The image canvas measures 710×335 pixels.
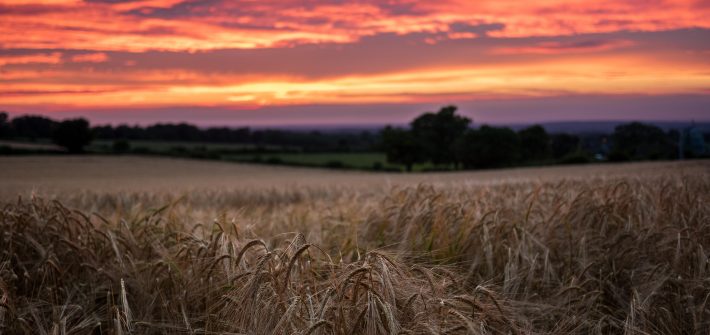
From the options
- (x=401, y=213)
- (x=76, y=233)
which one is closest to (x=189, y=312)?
(x=76, y=233)

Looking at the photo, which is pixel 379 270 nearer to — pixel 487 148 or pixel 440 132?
pixel 487 148

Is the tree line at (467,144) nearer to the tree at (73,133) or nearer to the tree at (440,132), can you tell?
the tree at (440,132)

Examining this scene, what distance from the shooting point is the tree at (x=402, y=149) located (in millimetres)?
51625

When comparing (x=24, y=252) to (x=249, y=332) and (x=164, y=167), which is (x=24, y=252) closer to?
(x=249, y=332)

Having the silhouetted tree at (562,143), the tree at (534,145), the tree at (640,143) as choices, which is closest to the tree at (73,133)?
the tree at (640,143)

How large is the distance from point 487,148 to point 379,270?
48921mm

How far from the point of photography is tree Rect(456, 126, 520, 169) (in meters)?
50.3

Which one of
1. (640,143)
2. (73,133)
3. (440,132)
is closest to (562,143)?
(440,132)

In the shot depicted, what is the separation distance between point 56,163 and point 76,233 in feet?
84.0

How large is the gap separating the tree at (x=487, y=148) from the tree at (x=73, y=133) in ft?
108

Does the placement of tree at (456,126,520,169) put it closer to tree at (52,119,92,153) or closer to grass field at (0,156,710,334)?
tree at (52,119,92,153)

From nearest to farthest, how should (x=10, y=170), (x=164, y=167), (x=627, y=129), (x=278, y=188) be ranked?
(x=278, y=188), (x=10, y=170), (x=164, y=167), (x=627, y=129)

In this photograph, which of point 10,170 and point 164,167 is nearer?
point 10,170

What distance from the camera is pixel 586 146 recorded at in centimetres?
4056
